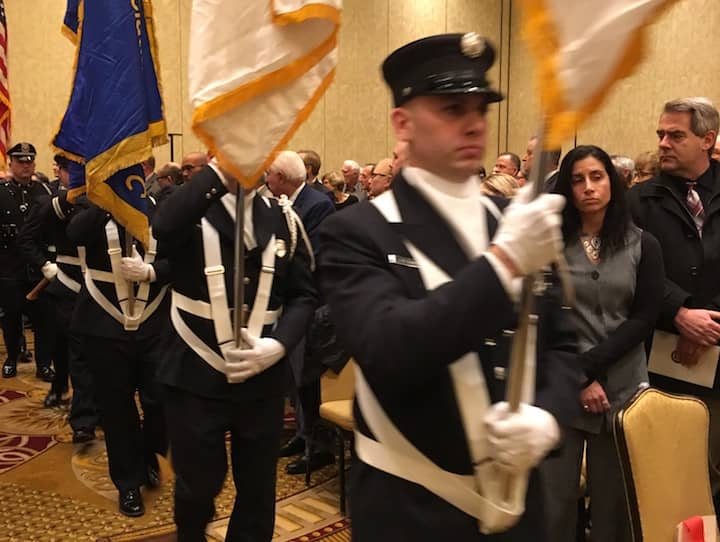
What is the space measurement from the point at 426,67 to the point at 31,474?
3788 mm

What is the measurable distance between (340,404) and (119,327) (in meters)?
1.16

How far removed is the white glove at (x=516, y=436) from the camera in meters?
1.29

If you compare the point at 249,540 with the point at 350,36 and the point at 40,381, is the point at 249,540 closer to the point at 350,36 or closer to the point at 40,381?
the point at 40,381

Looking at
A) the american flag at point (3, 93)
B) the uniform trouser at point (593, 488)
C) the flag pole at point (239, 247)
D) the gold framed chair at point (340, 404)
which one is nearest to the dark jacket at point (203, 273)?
the flag pole at point (239, 247)

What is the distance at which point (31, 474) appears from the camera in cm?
429

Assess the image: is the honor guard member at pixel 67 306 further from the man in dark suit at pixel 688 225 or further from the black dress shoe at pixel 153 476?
the man in dark suit at pixel 688 225

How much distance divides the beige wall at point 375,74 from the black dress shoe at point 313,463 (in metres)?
5.54

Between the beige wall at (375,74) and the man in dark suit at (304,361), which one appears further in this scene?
the beige wall at (375,74)

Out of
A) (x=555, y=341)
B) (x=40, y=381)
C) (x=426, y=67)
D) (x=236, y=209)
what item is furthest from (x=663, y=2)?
(x=40, y=381)

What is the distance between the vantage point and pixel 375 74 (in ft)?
39.3

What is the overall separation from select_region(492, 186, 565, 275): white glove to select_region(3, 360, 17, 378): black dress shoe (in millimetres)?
6112

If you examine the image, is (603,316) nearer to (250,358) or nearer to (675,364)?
(675,364)

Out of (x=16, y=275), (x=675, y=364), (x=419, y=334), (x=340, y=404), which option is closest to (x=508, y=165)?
(x=340, y=404)

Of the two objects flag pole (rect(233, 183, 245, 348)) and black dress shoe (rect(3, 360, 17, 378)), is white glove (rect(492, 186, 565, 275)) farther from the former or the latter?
black dress shoe (rect(3, 360, 17, 378))
